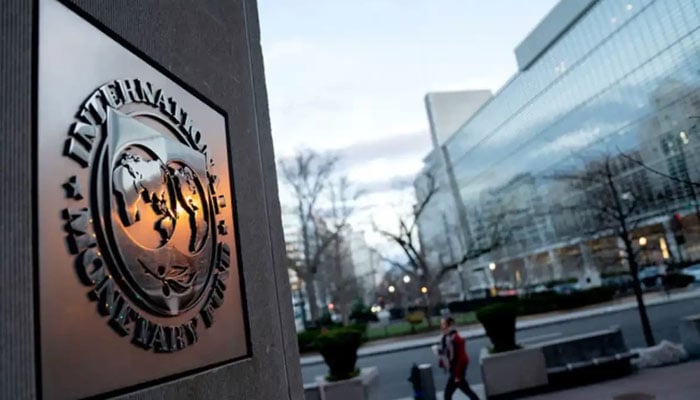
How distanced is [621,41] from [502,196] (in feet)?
85.9

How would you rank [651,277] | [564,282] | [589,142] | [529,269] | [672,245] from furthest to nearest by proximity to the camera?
[529,269] < [564,282] < [589,142] < [672,245] < [651,277]

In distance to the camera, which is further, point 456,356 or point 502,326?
point 502,326

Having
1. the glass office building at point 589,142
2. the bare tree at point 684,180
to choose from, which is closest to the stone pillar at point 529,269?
the glass office building at point 589,142

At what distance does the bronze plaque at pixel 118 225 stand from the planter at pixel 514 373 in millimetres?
8589

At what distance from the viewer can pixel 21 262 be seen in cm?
168

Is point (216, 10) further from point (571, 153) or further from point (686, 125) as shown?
point (571, 153)

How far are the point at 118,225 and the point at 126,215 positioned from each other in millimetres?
72

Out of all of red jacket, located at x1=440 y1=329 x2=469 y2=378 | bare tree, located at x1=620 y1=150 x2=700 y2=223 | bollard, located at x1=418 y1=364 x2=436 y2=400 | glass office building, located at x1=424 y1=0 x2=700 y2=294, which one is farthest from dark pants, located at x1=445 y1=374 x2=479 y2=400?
glass office building, located at x1=424 y1=0 x2=700 y2=294

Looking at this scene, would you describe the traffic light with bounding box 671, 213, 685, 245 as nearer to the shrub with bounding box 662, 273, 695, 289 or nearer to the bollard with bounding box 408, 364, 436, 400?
the shrub with bounding box 662, 273, 695, 289

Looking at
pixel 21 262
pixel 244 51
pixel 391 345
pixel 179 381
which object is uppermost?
pixel 244 51

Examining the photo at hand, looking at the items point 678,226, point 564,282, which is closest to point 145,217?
point 678,226

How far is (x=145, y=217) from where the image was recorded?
228 centimetres

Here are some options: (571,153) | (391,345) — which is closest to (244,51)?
(391,345)

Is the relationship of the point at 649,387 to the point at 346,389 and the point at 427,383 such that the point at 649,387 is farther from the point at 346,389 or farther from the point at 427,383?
the point at 346,389
